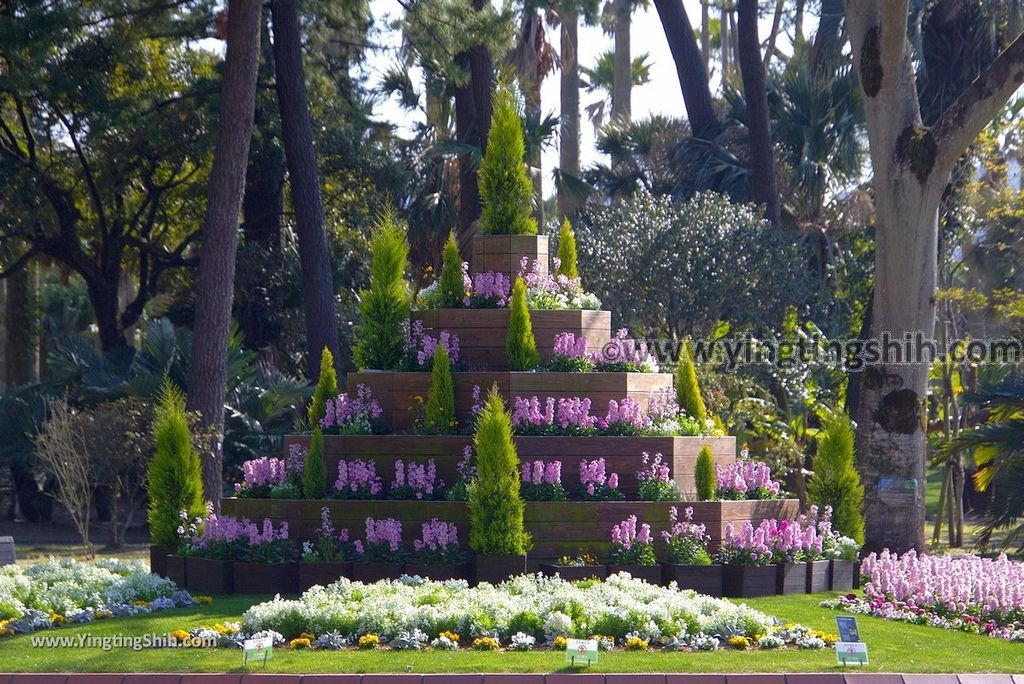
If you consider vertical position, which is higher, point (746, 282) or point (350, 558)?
point (746, 282)

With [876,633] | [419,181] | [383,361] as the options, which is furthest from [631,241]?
[876,633]

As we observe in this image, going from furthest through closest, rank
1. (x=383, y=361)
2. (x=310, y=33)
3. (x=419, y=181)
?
(x=419, y=181)
(x=310, y=33)
(x=383, y=361)

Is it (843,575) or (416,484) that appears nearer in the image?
(416,484)

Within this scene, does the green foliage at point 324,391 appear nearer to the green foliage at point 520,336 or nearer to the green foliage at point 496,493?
the green foliage at point 520,336

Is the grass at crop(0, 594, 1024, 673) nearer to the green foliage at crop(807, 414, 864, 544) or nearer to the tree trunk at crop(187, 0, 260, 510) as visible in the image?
the green foliage at crop(807, 414, 864, 544)

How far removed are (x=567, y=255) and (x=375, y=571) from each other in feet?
17.1

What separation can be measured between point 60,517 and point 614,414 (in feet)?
54.9

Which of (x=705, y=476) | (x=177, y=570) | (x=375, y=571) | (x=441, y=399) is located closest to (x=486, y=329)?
(x=441, y=399)

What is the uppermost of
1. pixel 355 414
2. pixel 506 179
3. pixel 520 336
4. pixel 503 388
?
pixel 506 179

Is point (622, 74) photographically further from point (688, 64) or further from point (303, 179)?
point (303, 179)

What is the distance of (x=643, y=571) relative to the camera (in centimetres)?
1223

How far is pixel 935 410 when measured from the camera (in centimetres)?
3059

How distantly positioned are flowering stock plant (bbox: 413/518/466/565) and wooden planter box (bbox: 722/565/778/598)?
102 inches

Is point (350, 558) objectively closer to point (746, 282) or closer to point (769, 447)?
point (769, 447)
